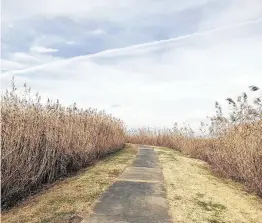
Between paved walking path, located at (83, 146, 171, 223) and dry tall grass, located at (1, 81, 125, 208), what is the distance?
1559 millimetres

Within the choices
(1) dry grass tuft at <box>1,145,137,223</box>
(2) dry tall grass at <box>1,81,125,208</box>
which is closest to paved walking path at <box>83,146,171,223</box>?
(1) dry grass tuft at <box>1,145,137,223</box>

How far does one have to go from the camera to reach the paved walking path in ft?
19.7

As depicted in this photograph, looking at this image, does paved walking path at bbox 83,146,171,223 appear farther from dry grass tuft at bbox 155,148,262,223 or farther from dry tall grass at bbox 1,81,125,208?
dry tall grass at bbox 1,81,125,208

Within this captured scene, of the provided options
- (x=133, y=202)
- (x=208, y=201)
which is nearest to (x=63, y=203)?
(x=133, y=202)

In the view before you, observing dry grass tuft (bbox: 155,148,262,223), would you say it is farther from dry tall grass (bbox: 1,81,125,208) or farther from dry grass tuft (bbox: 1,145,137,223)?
dry tall grass (bbox: 1,81,125,208)

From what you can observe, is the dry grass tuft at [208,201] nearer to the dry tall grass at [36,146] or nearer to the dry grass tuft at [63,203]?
the dry grass tuft at [63,203]

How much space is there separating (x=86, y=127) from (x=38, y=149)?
5566mm

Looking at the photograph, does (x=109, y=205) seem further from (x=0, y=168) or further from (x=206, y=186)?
(x=206, y=186)

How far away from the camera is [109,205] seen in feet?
22.1

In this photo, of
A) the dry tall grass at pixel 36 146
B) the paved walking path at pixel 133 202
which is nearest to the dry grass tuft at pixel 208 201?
the paved walking path at pixel 133 202

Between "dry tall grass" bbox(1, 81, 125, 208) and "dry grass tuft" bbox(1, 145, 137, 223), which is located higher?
"dry tall grass" bbox(1, 81, 125, 208)

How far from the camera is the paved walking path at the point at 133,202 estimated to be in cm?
599

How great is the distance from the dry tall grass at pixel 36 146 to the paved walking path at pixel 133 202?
1559 mm

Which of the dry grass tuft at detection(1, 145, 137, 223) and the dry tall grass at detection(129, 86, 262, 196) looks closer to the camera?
the dry grass tuft at detection(1, 145, 137, 223)
